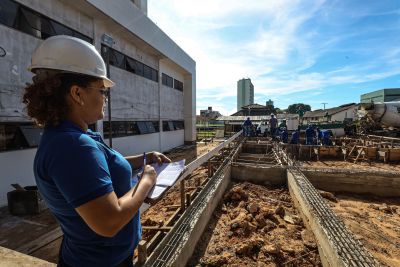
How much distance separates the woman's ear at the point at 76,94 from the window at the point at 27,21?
25.3ft

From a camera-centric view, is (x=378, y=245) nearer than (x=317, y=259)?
No

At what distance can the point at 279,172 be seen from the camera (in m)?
7.64

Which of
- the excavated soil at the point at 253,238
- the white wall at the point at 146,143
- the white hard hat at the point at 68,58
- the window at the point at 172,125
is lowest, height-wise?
the excavated soil at the point at 253,238

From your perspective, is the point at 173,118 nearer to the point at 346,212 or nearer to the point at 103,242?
the point at 346,212

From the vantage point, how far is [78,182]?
89cm

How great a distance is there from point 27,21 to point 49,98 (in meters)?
8.41

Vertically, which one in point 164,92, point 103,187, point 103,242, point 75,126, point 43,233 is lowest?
point 43,233

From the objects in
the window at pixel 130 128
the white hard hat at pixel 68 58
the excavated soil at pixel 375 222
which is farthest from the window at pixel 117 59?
the white hard hat at pixel 68 58

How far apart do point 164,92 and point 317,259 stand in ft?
53.8

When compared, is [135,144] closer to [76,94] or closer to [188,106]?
[188,106]

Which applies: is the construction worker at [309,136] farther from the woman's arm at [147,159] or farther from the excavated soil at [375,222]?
the woman's arm at [147,159]

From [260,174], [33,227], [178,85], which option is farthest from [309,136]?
[33,227]

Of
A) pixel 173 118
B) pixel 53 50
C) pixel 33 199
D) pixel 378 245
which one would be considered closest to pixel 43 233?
pixel 33 199

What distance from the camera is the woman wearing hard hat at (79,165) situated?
907 millimetres
